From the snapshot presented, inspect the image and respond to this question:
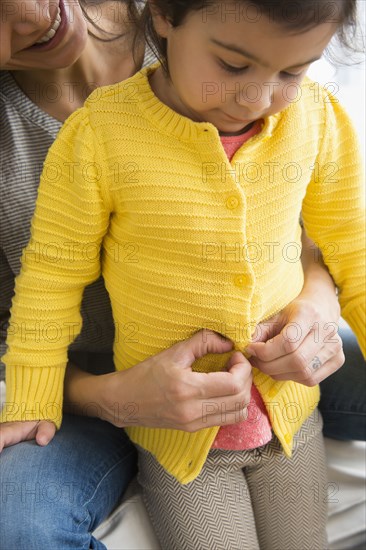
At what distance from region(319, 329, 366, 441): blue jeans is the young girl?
0.14 metres

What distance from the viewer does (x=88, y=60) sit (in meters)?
0.94

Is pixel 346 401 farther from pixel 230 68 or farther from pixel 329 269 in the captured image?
pixel 230 68

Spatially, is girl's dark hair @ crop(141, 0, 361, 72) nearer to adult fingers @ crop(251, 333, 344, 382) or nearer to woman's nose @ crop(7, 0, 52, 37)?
woman's nose @ crop(7, 0, 52, 37)

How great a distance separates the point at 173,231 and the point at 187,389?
0.57 feet

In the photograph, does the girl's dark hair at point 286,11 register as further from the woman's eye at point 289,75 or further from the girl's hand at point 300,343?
the girl's hand at point 300,343

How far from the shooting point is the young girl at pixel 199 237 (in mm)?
701

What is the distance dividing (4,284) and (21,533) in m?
0.35

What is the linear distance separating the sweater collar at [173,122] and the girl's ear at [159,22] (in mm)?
69

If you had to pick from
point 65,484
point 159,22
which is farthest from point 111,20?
point 65,484

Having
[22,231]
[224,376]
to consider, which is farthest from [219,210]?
[22,231]

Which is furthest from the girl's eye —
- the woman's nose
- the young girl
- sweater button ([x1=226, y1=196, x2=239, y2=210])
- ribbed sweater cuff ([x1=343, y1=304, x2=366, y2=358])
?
ribbed sweater cuff ([x1=343, y1=304, x2=366, y2=358])

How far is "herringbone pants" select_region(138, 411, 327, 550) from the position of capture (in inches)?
32.5

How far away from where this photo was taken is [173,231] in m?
0.73

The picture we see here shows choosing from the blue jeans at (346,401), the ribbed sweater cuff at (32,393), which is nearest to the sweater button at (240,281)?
the ribbed sweater cuff at (32,393)
